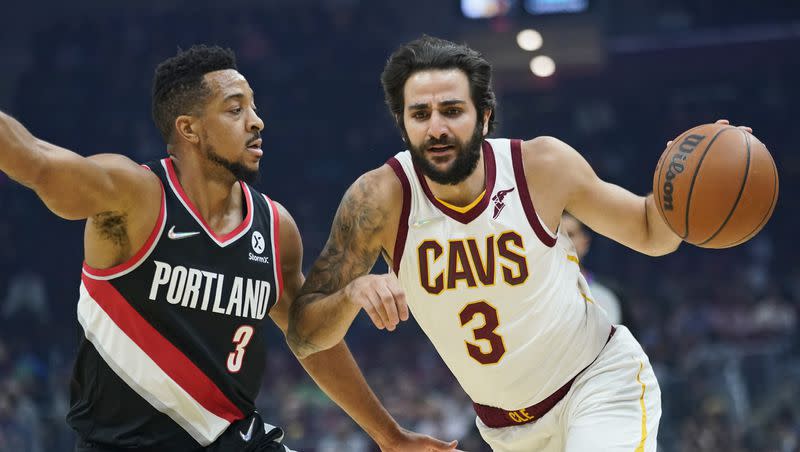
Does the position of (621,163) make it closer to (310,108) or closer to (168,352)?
(310,108)

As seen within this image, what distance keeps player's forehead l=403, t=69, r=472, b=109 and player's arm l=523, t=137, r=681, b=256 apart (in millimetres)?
378

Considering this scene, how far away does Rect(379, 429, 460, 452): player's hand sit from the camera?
163 inches

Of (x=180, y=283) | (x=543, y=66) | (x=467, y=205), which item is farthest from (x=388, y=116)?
(x=180, y=283)

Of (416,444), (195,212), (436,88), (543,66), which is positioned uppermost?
(543,66)

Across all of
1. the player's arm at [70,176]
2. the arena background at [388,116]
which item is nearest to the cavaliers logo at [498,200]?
the player's arm at [70,176]

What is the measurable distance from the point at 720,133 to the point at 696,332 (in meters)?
9.23

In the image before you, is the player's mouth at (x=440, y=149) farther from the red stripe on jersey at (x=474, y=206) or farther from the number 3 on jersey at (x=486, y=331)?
the number 3 on jersey at (x=486, y=331)

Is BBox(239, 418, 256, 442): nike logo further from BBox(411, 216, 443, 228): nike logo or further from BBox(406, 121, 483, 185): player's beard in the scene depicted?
BBox(406, 121, 483, 185): player's beard

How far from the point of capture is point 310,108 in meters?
15.2

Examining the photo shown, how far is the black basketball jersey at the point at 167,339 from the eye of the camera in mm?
3549

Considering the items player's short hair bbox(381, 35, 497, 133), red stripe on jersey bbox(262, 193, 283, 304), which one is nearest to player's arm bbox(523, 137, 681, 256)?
player's short hair bbox(381, 35, 497, 133)

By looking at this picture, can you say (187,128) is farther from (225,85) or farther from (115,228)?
(115,228)

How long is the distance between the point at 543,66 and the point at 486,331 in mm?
10484

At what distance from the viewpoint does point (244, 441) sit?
3713 mm
